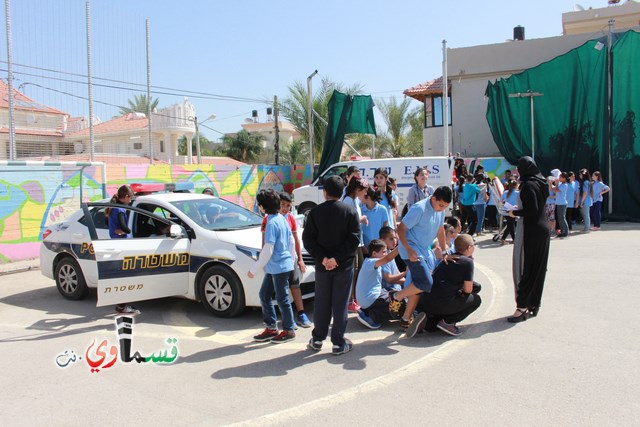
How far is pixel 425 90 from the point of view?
25.6 meters

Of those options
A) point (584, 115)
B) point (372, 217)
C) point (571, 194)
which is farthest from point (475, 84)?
point (372, 217)

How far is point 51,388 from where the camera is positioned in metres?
4.66

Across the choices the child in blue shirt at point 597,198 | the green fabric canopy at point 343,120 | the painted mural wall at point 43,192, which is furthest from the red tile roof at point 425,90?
the painted mural wall at point 43,192

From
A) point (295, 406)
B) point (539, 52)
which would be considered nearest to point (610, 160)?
point (539, 52)

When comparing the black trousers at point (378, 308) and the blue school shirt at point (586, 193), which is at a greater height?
the blue school shirt at point (586, 193)

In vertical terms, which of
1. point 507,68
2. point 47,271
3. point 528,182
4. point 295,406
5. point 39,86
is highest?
point 507,68

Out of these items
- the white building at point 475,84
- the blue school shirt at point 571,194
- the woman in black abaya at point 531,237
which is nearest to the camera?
the woman in black abaya at point 531,237

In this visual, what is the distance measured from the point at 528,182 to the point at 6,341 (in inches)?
239

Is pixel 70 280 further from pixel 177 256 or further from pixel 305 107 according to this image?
pixel 305 107

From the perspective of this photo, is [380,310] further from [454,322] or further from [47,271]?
[47,271]

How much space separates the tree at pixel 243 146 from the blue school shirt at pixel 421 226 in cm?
4958

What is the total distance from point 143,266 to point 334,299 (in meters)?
2.66

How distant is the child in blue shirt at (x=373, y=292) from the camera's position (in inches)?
243

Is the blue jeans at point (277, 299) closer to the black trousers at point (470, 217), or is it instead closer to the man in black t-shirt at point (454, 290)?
the man in black t-shirt at point (454, 290)
